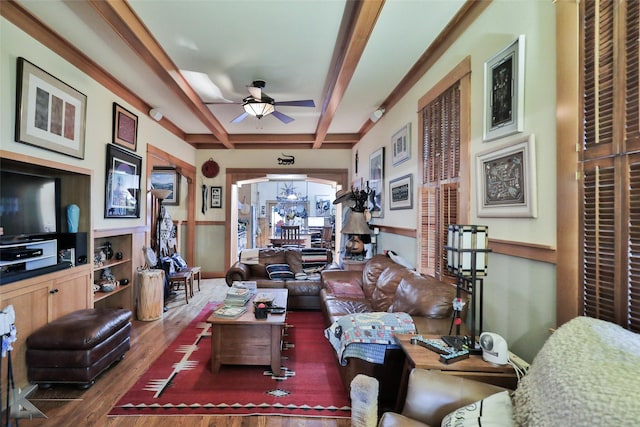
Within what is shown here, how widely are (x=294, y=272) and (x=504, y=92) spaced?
144 inches

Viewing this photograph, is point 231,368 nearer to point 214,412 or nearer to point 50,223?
point 214,412

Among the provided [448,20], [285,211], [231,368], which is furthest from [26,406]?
[285,211]

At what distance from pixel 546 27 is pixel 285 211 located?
11730 millimetres

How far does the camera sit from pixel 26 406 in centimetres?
182

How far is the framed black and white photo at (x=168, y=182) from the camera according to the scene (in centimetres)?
654

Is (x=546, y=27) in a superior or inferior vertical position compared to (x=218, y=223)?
superior

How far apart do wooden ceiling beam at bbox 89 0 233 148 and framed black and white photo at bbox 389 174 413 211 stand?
274cm

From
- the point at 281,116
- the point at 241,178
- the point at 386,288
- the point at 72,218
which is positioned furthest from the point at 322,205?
the point at 72,218

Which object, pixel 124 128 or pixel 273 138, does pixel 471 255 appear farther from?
pixel 273 138

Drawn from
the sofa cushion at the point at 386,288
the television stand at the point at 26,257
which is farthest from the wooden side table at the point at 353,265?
the television stand at the point at 26,257

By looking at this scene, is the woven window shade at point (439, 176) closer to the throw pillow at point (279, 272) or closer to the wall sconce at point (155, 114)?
the throw pillow at point (279, 272)

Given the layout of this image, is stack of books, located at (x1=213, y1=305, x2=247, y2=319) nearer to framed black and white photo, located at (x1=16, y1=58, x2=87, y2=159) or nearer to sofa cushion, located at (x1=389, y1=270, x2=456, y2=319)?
sofa cushion, located at (x1=389, y1=270, x2=456, y2=319)

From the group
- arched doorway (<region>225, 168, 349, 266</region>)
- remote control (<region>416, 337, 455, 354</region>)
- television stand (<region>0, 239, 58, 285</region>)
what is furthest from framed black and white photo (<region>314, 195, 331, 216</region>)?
remote control (<region>416, 337, 455, 354</region>)

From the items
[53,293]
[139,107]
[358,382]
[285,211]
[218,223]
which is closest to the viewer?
[358,382]
